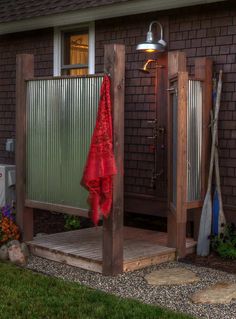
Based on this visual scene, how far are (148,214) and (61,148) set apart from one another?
7.39ft

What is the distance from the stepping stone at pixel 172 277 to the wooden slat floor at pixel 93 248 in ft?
0.97

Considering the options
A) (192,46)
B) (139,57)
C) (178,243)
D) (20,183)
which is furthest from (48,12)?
(178,243)

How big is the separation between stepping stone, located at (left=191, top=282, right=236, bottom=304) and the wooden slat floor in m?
1.01

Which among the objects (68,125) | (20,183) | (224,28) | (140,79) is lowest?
(20,183)

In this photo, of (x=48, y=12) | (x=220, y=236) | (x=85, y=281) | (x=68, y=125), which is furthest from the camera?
(x=48, y=12)

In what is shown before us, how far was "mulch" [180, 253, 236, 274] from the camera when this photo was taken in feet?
22.2

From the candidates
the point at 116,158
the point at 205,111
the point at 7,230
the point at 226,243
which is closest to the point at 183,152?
the point at 205,111

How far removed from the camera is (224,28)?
25.2 feet

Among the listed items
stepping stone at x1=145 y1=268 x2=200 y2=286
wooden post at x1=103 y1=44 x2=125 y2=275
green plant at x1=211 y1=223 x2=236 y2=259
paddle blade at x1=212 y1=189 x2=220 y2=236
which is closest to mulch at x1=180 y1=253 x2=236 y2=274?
green plant at x1=211 y1=223 x2=236 y2=259

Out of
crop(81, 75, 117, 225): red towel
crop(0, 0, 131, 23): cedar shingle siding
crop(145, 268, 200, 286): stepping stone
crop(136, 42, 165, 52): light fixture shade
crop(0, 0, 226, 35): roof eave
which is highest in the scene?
crop(0, 0, 131, 23): cedar shingle siding

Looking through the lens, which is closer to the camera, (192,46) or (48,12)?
(192,46)

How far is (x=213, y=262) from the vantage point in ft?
23.0

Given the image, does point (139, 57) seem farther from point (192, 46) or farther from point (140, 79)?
point (192, 46)

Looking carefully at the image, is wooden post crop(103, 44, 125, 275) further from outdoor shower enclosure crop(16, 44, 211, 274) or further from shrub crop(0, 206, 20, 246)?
shrub crop(0, 206, 20, 246)
